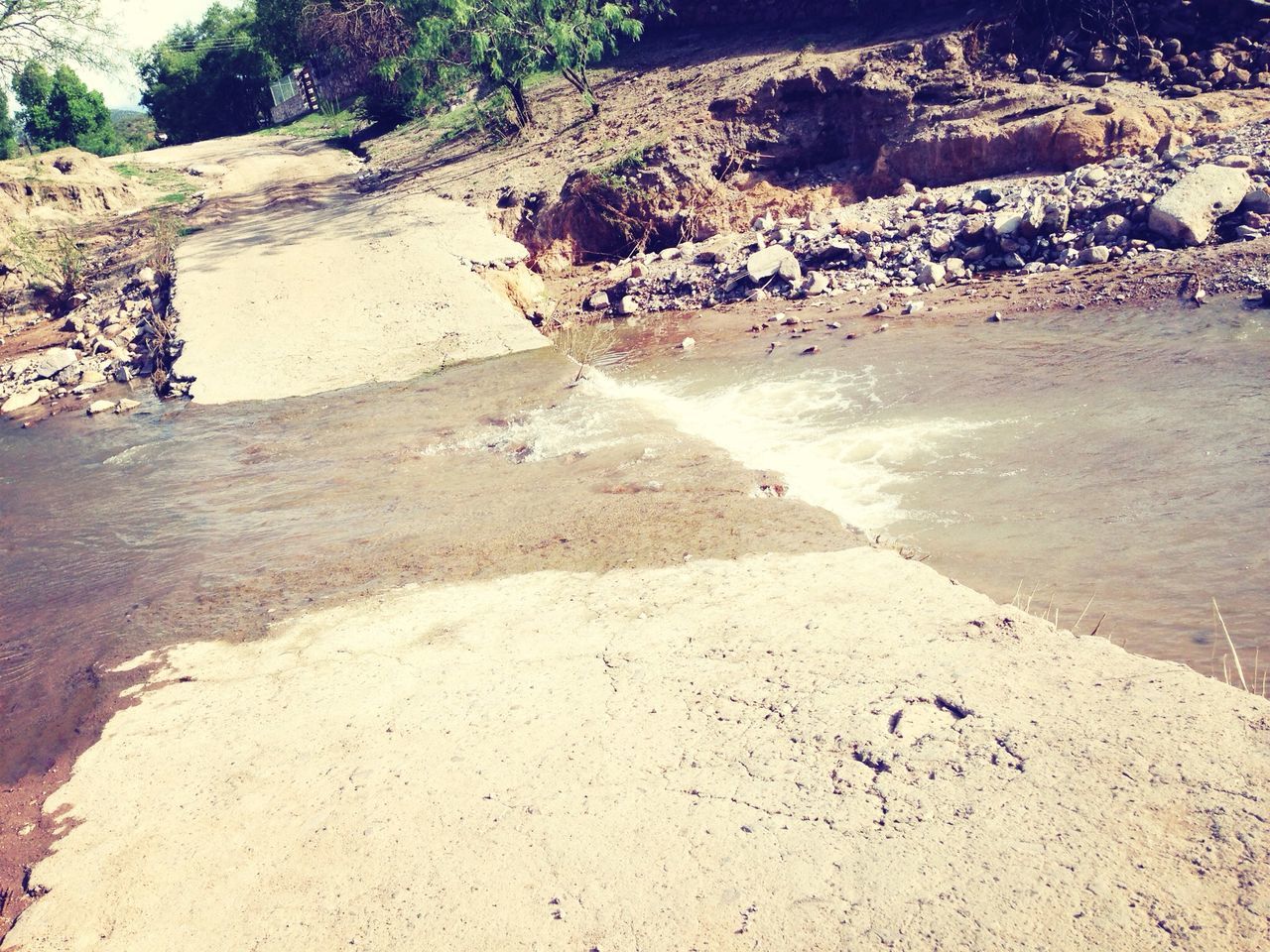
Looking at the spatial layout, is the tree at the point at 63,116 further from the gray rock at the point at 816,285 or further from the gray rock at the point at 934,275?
the gray rock at the point at 934,275

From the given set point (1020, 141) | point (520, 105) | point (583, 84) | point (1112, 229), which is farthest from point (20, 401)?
point (1020, 141)

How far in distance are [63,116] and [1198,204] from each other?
32447 millimetres

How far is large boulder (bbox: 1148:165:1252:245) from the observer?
8.25 m

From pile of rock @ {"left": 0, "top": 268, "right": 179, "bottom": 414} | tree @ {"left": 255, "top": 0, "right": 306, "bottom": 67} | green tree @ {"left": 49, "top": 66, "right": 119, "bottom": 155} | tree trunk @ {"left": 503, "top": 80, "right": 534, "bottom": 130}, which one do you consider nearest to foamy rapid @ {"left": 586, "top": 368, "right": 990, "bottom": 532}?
pile of rock @ {"left": 0, "top": 268, "right": 179, "bottom": 414}

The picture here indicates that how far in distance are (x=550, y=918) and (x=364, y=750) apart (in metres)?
1.24

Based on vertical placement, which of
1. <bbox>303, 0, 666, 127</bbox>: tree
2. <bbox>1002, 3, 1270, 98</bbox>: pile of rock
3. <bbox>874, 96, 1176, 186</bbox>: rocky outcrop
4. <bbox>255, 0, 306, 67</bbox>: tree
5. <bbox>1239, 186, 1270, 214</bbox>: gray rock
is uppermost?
<bbox>255, 0, 306, 67</bbox>: tree

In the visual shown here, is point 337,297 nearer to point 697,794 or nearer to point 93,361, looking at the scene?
point 93,361

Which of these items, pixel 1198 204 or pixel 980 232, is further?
pixel 980 232

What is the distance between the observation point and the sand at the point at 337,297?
9016 millimetres

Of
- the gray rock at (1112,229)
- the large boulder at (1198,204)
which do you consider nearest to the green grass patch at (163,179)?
the gray rock at (1112,229)

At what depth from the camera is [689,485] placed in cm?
574

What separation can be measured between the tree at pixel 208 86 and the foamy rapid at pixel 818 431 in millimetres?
28492

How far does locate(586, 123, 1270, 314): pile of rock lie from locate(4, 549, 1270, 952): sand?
20.6ft

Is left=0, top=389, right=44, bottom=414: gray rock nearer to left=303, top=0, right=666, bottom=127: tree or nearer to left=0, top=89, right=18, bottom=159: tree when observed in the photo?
left=303, top=0, right=666, bottom=127: tree
